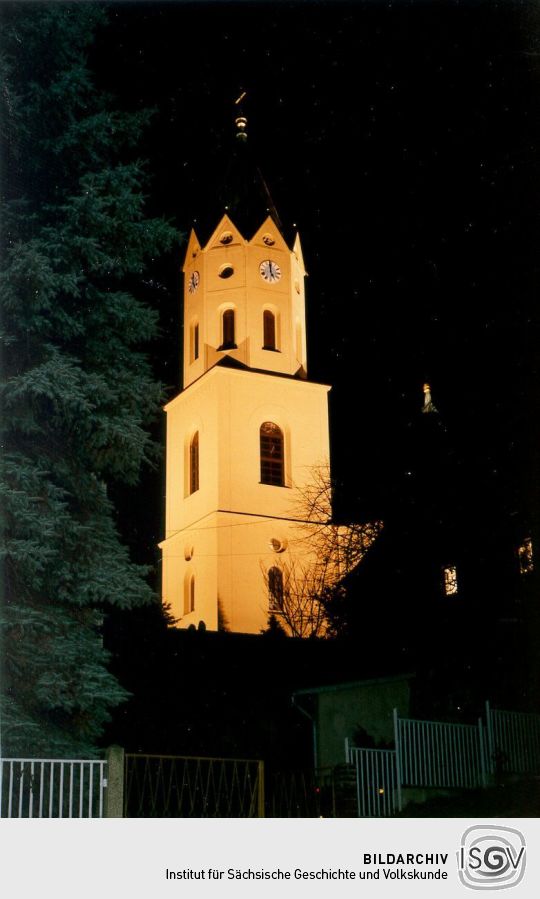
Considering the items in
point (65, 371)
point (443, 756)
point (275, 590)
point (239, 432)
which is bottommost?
point (443, 756)

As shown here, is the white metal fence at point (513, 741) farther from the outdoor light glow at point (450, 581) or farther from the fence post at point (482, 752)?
the outdoor light glow at point (450, 581)

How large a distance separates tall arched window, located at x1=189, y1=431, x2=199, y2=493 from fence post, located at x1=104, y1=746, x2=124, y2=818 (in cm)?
2514

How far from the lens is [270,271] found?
38094 mm

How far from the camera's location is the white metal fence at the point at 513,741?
15336mm

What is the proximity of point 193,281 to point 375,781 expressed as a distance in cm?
2558

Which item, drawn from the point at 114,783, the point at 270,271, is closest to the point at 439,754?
the point at 114,783

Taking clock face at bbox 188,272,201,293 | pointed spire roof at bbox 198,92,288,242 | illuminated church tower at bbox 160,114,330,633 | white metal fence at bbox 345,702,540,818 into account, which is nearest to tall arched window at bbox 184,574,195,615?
illuminated church tower at bbox 160,114,330,633

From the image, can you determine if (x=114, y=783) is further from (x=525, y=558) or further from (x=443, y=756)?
(x=525, y=558)

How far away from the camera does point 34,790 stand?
11.1 metres

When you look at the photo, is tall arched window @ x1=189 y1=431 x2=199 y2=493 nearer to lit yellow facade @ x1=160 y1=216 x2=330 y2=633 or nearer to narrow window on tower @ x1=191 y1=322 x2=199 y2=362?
lit yellow facade @ x1=160 y1=216 x2=330 y2=633

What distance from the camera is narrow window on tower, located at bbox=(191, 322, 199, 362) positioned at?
3803 cm

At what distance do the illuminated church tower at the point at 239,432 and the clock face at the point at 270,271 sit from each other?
0.14 ft
